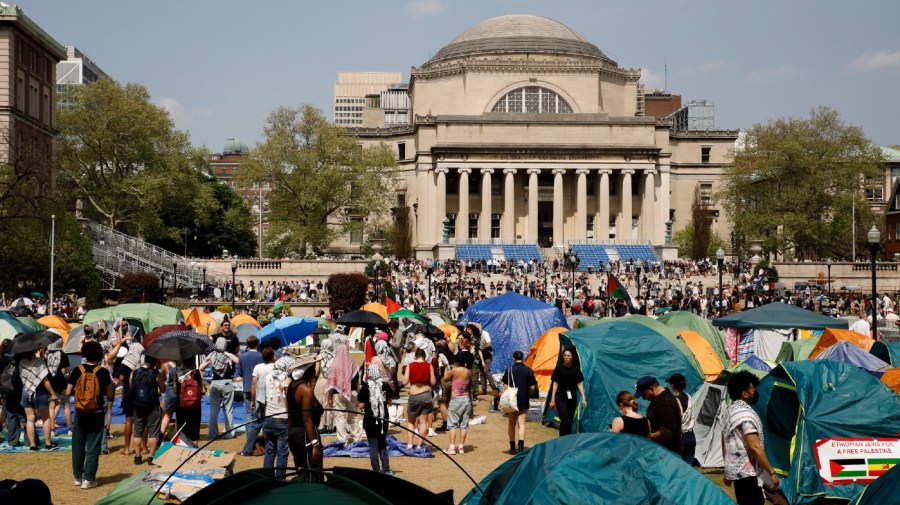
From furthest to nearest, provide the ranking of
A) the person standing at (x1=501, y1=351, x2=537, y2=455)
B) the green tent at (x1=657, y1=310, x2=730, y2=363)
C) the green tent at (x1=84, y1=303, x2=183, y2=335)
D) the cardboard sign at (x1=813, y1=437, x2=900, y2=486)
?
the green tent at (x1=84, y1=303, x2=183, y2=335) < the green tent at (x1=657, y1=310, x2=730, y2=363) < the person standing at (x1=501, y1=351, x2=537, y2=455) < the cardboard sign at (x1=813, y1=437, x2=900, y2=486)

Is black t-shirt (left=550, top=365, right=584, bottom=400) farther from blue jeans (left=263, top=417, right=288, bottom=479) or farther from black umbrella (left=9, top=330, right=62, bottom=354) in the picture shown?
black umbrella (left=9, top=330, right=62, bottom=354)

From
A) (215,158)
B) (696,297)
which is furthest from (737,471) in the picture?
(215,158)

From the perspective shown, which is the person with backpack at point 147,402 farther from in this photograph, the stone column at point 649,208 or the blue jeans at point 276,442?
the stone column at point 649,208

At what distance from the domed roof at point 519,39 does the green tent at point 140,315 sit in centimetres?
6611

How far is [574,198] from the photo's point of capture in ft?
282

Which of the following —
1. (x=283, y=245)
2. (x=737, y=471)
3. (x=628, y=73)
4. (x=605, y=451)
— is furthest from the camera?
(x=628, y=73)

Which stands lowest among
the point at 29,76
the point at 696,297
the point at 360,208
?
the point at 696,297

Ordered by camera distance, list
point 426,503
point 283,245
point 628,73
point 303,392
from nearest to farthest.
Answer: point 426,503 < point 303,392 < point 283,245 < point 628,73

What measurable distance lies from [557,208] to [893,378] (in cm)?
6608

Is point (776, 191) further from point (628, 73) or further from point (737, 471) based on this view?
point (737, 471)

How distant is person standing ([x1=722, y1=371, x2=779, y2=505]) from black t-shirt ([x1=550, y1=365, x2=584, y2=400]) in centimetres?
523

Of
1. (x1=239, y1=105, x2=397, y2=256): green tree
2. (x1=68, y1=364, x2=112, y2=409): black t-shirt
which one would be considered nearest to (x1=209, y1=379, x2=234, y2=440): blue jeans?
(x1=68, y1=364, x2=112, y2=409): black t-shirt

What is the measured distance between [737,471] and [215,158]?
155 metres

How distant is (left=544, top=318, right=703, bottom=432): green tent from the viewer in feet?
56.4
